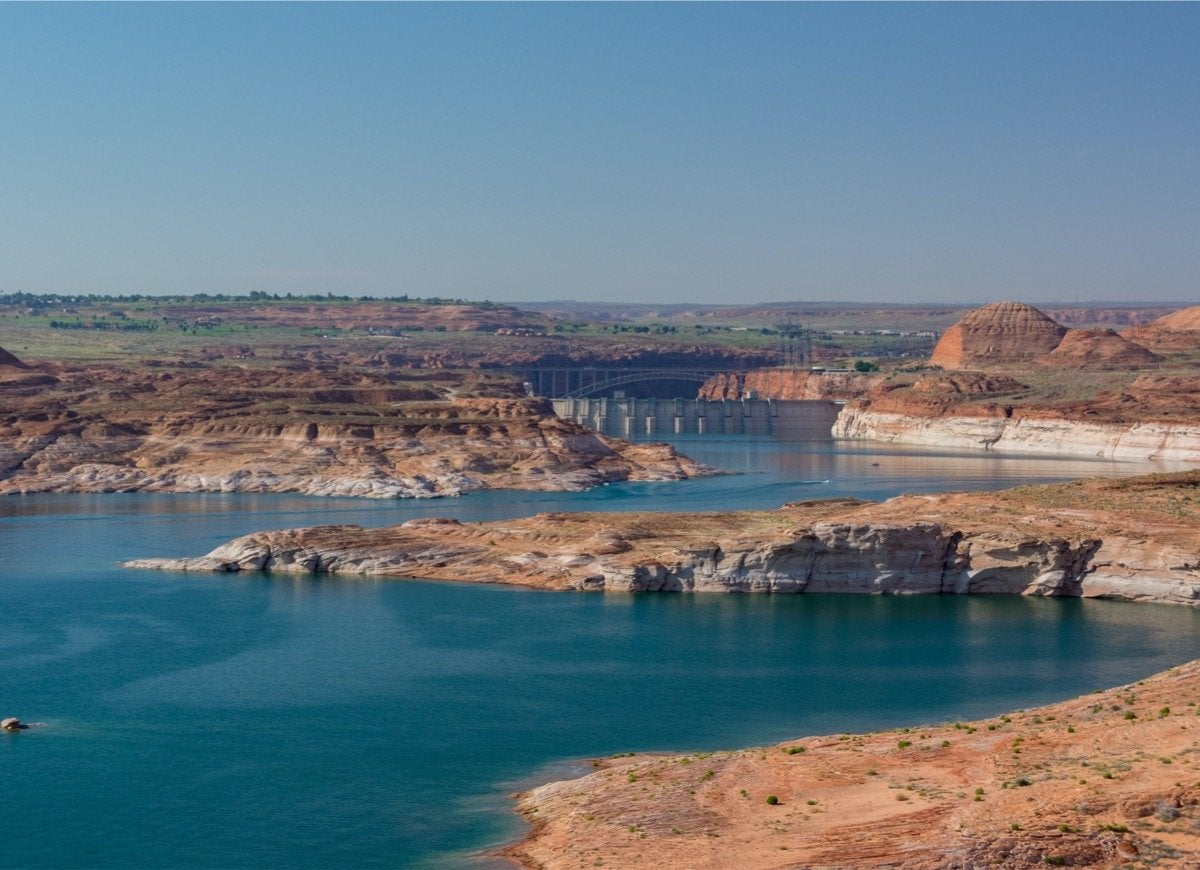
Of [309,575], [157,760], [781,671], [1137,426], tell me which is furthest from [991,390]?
[157,760]

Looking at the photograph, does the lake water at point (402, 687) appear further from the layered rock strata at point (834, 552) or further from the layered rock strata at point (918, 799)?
the layered rock strata at point (918, 799)

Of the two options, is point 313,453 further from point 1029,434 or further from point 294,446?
point 1029,434

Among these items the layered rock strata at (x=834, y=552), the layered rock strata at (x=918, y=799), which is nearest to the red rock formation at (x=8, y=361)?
the layered rock strata at (x=834, y=552)

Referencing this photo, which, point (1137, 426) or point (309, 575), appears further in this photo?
point (1137, 426)

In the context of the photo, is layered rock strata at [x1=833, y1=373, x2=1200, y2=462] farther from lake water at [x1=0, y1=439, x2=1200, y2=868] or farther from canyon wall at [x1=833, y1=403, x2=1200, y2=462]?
lake water at [x1=0, y1=439, x2=1200, y2=868]

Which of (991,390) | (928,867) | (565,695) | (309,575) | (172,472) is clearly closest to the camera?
(928,867)

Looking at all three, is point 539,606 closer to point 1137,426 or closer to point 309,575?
point 309,575
